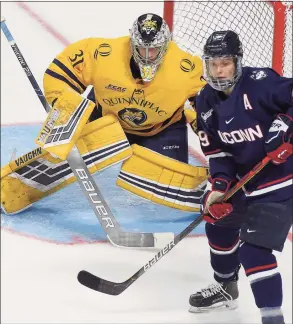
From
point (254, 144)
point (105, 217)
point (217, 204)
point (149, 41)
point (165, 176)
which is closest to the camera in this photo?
point (254, 144)

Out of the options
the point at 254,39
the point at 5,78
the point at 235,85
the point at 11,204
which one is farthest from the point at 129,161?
the point at 5,78

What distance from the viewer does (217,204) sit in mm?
2529

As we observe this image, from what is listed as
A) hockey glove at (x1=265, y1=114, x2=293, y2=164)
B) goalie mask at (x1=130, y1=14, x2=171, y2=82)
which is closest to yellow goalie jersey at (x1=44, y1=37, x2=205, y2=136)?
goalie mask at (x1=130, y1=14, x2=171, y2=82)

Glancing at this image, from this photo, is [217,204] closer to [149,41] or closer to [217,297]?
[217,297]

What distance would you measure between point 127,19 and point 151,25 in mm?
1657

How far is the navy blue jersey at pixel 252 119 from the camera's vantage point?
2.36 metres

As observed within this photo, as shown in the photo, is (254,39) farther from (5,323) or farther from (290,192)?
(5,323)

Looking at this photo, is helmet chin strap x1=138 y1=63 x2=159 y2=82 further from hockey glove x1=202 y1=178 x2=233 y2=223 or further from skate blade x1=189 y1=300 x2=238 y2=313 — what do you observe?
skate blade x1=189 y1=300 x2=238 y2=313

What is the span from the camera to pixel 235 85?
2398mm

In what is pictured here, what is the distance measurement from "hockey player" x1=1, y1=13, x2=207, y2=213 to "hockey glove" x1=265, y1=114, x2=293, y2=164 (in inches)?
28.3

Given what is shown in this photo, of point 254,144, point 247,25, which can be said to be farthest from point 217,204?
point 247,25

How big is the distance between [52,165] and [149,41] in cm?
71

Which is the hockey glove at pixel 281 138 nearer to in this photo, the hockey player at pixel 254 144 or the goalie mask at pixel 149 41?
the hockey player at pixel 254 144

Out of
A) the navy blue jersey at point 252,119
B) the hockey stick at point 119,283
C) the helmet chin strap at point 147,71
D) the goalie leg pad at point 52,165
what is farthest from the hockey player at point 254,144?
the goalie leg pad at point 52,165
